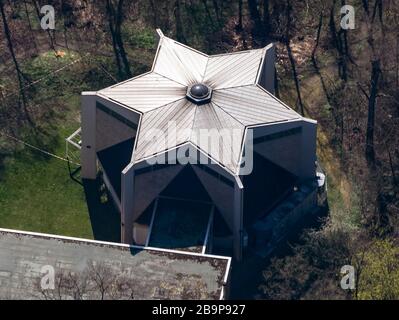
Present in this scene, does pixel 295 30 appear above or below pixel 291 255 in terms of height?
above

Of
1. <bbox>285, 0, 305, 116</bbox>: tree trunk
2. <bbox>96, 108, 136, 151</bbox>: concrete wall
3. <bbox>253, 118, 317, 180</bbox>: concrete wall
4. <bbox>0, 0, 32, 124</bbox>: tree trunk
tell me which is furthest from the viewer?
<bbox>285, 0, 305, 116</bbox>: tree trunk

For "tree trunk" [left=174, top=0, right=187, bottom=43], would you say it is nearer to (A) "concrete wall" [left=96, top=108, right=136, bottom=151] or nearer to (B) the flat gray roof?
(A) "concrete wall" [left=96, top=108, right=136, bottom=151]

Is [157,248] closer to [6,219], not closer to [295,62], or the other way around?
[6,219]

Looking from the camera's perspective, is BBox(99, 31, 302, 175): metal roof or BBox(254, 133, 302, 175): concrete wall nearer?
BBox(99, 31, 302, 175): metal roof

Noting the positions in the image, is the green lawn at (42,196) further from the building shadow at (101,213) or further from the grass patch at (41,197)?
the building shadow at (101,213)

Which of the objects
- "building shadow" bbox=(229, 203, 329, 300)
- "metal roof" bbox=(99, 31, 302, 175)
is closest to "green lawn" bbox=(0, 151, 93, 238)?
"metal roof" bbox=(99, 31, 302, 175)

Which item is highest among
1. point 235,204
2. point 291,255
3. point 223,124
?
point 223,124

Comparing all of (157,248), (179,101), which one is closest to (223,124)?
(179,101)

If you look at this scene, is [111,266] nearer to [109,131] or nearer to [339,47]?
[109,131]
